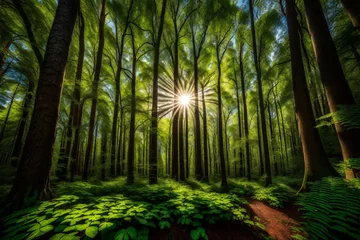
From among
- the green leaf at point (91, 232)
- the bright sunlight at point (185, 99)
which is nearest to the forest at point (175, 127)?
the green leaf at point (91, 232)

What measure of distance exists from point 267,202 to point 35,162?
7.24 metres

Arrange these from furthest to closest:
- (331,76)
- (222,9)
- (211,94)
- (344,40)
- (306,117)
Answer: (211,94) < (222,9) < (306,117) < (344,40) < (331,76)

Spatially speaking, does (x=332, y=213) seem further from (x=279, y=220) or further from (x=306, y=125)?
(x=306, y=125)

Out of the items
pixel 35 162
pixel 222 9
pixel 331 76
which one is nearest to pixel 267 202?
pixel 331 76

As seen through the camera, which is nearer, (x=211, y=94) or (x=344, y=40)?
(x=344, y=40)

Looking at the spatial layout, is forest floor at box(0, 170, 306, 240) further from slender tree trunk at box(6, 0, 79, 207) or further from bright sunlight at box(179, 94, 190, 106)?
bright sunlight at box(179, 94, 190, 106)

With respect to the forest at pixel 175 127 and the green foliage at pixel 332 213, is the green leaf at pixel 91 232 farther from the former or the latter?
the green foliage at pixel 332 213

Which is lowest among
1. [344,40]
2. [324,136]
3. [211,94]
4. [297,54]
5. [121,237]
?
[121,237]

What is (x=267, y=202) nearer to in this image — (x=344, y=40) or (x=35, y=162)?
(x=344, y=40)

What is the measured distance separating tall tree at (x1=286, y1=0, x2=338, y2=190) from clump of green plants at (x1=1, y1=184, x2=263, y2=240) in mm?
3104

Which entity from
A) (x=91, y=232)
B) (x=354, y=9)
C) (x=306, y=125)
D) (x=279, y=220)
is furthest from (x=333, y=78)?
(x=91, y=232)

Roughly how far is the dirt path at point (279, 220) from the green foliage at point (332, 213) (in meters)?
2.13

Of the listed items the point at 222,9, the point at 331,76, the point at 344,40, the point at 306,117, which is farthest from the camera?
the point at 222,9

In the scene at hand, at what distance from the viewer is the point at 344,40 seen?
3.44 metres
